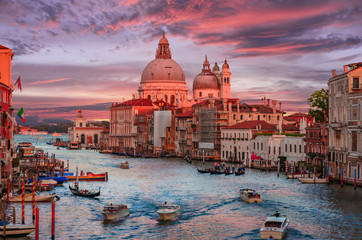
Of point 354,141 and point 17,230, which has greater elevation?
point 354,141

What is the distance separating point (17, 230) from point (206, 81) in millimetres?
111647

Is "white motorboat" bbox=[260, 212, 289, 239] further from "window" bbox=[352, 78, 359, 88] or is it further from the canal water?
"window" bbox=[352, 78, 359, 88]

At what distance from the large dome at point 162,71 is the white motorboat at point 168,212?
12130 cm

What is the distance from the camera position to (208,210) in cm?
3672

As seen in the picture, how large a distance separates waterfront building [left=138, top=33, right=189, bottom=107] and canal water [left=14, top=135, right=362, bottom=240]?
101m

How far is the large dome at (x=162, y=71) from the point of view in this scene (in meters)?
155

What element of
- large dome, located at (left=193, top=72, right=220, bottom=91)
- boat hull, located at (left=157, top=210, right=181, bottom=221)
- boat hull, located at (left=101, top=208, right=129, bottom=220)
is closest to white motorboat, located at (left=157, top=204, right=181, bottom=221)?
boat hull, located at (left=157, top=210, right=181, bottom=221)

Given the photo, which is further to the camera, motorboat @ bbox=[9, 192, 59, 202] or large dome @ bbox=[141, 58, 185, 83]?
large dome @ bbox=[141, 58, 185, 83]

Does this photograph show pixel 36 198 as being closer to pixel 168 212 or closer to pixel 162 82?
pixel 168 212

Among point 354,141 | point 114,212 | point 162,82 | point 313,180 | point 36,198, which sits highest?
point 162,82

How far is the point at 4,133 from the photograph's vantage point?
3853 centimetres

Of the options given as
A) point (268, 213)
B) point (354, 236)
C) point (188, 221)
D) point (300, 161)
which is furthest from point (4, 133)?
point (300, 161)

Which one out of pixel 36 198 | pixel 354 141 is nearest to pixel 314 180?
pixel 354 141

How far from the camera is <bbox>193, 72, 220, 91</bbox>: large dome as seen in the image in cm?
13700
